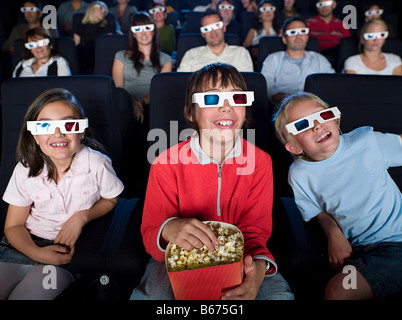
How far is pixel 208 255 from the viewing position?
79cm

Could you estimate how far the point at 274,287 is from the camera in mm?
985

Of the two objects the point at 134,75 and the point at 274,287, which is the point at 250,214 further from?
the point at 134,75

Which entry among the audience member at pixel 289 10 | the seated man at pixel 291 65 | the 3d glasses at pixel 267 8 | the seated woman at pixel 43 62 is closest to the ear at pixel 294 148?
the seated man at pixel 291 65

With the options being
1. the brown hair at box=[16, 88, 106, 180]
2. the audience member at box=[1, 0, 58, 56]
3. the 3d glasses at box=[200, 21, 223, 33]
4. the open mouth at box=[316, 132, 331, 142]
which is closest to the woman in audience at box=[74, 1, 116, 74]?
the audience member at box=[1, 0, 58, 56]

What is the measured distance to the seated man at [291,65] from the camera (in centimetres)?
260

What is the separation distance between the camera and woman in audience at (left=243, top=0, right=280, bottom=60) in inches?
141

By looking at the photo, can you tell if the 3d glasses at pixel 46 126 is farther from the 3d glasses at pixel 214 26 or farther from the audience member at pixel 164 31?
the audience member at pixel 164 31

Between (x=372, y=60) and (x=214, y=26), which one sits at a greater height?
(x=214, y=26)

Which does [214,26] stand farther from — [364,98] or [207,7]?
[207,7]

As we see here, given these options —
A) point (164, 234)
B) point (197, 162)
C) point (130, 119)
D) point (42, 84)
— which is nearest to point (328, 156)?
point (197, 162)

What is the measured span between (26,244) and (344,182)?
1119 millimetres

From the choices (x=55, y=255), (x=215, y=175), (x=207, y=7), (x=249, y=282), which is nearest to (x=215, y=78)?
(x=215, y=175)

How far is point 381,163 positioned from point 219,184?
574 mm

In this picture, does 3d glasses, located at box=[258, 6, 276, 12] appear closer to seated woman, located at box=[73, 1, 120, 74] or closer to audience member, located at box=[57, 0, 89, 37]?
seated woman, located at box=[73, 1, 120, 74]
